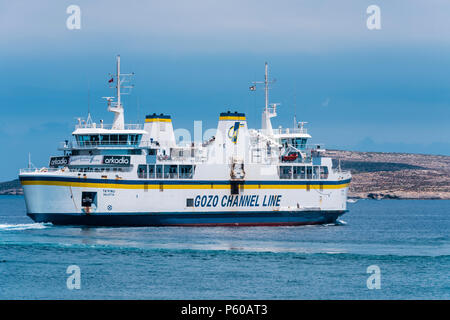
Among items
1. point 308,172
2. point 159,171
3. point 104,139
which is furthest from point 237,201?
point 104,139

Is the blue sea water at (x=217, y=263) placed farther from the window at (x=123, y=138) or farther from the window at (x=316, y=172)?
the window at (x=316, y=172)

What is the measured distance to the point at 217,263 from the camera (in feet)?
129

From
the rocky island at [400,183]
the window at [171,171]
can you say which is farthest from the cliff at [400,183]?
the window at [171,171]

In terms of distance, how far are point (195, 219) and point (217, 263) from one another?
17.7 meters

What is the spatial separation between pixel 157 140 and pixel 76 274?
2661 cm

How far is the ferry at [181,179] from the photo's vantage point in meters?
53.1

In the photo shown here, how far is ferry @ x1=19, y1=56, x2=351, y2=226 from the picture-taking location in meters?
53.1

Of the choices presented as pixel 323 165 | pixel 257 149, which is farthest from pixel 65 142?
pixel 323 165

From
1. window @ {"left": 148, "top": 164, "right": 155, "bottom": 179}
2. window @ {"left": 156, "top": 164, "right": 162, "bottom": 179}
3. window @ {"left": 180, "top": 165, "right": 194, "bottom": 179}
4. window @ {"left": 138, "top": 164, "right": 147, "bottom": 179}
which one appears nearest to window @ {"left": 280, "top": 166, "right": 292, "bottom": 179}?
window @ {"left": 180, "top": 165, "right": 194, "bottom": 179}

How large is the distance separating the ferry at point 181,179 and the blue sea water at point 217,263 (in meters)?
1.62

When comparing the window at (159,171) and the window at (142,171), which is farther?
the window at (159,171)

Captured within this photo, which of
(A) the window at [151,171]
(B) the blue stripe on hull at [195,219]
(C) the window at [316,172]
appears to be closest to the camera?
(B) the blue stripe on hull at [195,219]

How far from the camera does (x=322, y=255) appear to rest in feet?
138
